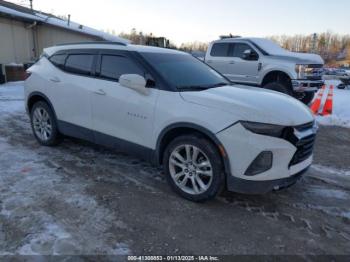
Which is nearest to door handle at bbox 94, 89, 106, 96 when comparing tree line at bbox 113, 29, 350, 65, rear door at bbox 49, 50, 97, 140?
rear door at bbox 49, 50, 97, 140

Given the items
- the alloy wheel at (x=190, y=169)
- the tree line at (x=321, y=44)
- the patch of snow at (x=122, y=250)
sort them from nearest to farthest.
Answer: the patch of snow at (x=122, y=250) < the alloy wheel at (x=190, y=169) < the tree line at (x=321, y=44)

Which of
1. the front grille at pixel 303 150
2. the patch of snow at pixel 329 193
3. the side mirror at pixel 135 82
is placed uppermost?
the side mirror at pixel 135 82

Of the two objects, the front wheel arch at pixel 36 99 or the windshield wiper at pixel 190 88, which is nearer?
the windshield wiper at pixel 190 88

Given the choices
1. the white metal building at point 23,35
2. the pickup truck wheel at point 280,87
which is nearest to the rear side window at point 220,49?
the pickup truck wheel at point 280,87

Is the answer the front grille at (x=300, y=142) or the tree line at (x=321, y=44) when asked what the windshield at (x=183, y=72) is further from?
the tree line at (x=321, y=44)

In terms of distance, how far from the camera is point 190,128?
3775mm

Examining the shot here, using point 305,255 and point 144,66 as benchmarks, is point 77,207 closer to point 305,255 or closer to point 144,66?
point 144,66

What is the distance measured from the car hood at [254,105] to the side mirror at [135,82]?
0.55m

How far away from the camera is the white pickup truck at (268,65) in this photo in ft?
30.5

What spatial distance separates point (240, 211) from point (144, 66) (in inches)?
86.4

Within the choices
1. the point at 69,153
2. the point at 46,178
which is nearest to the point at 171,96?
the point at 46,178

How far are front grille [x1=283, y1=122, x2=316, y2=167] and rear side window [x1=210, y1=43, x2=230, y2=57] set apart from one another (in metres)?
7.58

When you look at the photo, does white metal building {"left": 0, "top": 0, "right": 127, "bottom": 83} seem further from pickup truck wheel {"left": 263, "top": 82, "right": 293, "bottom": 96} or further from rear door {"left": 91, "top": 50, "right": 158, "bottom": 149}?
rear door {"left": 91, "top": 50, "right": 158, "bottom": 149}

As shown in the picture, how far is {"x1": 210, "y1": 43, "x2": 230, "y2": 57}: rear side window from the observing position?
10961 mm
